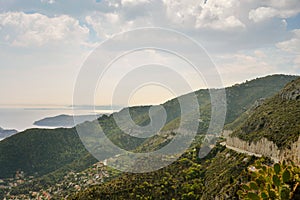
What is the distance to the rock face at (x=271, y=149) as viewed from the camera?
26609 mm

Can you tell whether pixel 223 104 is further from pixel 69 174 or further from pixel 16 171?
pixel 16 171

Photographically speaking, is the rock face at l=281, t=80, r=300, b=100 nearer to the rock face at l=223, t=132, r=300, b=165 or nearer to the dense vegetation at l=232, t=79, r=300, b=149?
the dense vegetation at l=232, t=79, r=300, b=149

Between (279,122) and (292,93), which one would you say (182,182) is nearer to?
(279,122)

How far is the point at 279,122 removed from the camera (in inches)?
1366

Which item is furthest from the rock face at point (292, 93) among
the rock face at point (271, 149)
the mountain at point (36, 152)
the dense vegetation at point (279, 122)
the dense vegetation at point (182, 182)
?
the mountain at point (36, 152)

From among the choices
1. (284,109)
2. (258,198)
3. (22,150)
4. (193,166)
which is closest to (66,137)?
(22,150)

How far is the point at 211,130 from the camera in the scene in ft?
253

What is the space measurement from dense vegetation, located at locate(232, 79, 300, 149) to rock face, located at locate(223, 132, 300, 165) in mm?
500

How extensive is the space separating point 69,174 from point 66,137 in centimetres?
4049

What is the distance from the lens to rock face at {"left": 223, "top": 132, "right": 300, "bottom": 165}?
26609mm

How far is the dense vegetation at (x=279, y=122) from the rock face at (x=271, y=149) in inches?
19.7

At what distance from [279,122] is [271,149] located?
4.72 metres

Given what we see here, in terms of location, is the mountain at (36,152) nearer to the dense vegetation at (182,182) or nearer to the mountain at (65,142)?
the mountain at (65,142)

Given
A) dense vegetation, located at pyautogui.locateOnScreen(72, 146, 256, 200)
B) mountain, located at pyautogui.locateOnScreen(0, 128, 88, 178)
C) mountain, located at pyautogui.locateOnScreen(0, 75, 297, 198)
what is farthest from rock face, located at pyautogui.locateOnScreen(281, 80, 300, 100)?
mountain, located at pyautogui.locateOnScreen(0, 128, 88, 178)
